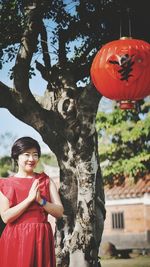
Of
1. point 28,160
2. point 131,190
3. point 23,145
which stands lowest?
point 28,160

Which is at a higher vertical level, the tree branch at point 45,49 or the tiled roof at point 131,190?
the tree branch at point 45,49

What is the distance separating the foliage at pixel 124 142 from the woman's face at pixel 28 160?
32.0 ft

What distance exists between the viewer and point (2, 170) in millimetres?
34812

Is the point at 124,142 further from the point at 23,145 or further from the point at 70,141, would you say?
the point at 23,145

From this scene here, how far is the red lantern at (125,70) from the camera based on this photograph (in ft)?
14.3

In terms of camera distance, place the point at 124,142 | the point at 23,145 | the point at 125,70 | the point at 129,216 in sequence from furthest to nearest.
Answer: the point at 129,216 → the point at 124,142 → the point at 125,70 → the point at 23,145

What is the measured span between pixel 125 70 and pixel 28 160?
1.67 metres

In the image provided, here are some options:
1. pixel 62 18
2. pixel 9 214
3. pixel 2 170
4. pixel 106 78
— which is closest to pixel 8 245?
pixel 9 214

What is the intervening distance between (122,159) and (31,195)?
10.8m

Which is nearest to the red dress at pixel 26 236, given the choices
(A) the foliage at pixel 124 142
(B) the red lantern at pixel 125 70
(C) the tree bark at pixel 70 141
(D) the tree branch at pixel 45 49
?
(B) the red lantern at pixel 125 70

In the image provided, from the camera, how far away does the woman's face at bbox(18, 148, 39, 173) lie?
3143 millimetres

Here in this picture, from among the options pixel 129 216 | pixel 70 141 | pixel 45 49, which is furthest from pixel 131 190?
pixel 70 141

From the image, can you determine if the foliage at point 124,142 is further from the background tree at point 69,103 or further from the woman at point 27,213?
the woman at point 27,213

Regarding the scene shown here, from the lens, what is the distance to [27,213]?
3.06 meters
